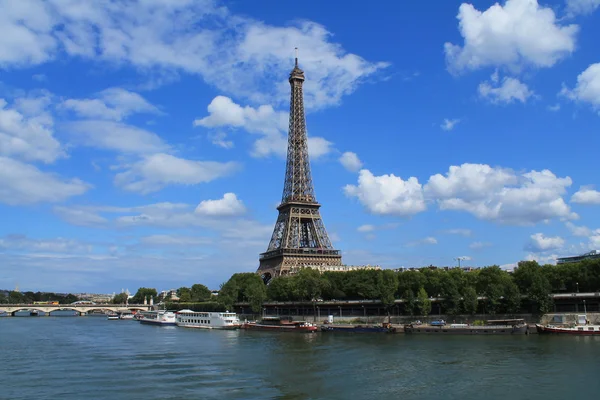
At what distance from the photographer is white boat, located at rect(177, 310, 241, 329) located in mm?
93500

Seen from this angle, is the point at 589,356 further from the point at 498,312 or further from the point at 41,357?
the point at 41,357

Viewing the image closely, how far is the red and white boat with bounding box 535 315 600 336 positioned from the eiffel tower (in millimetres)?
58897

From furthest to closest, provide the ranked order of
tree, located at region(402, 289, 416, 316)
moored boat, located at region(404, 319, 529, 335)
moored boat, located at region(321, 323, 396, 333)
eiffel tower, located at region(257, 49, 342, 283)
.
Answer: eiffel tower, located at region(257, 49, 342, 283), tree, located at region(402, 289, 416, 316), moored boat, located at region(321, 323, 396, 333), moored boat, located at region(404, 319, 529, 335)

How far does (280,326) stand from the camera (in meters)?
84.9

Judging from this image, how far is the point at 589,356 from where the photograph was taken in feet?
151

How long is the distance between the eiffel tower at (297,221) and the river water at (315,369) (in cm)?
5735

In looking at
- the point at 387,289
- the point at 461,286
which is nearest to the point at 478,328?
the point at 461,286

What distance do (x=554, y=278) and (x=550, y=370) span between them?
148 ft

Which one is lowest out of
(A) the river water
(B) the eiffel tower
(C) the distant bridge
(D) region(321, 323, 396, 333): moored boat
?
(A) the river water

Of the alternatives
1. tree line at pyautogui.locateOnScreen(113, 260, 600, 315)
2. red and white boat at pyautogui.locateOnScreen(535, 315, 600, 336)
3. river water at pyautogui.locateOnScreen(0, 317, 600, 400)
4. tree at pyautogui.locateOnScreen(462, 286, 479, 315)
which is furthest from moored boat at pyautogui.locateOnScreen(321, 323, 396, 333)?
red and white boat at pyautogui.locateOnScreen(535, 315, 600, 336)

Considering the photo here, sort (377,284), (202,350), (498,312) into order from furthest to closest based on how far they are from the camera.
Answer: (377,284) → (498,312) → (202,350)

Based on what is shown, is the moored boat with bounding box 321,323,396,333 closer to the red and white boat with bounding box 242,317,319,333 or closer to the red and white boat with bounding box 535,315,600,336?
the red and white boat with bounding box 242,317,319,333

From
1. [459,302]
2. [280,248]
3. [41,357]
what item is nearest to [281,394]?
[41,357]

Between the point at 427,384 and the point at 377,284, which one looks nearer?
the point at 427,384
